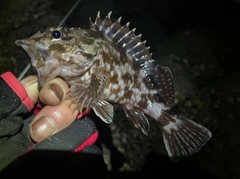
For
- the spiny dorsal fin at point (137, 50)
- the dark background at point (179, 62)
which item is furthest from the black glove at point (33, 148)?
the dark background at point (179, 62)

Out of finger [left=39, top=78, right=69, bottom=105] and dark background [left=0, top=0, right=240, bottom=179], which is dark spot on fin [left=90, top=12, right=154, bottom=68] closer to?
finger [left=39, top=78, right=69, bottom=105]

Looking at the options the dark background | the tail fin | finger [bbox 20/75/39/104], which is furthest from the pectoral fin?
the dark background

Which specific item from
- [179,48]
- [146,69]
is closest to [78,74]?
[146,69]

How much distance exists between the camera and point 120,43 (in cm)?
246

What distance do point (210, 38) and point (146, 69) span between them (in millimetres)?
2777

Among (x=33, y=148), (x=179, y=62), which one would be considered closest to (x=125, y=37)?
(x=33, y=148)

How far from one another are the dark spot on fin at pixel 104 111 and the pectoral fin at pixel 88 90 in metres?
0.07

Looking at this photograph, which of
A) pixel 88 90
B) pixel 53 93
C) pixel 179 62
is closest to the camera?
pixel 53 93

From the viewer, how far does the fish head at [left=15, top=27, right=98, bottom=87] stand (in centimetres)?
199

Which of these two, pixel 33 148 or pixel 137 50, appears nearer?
pixel 33 148

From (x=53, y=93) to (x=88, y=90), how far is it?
25 centimetres

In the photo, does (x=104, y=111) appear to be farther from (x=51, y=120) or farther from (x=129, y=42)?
(x=129, y=42)

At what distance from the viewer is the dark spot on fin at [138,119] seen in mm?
2492

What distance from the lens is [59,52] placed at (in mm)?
2076
